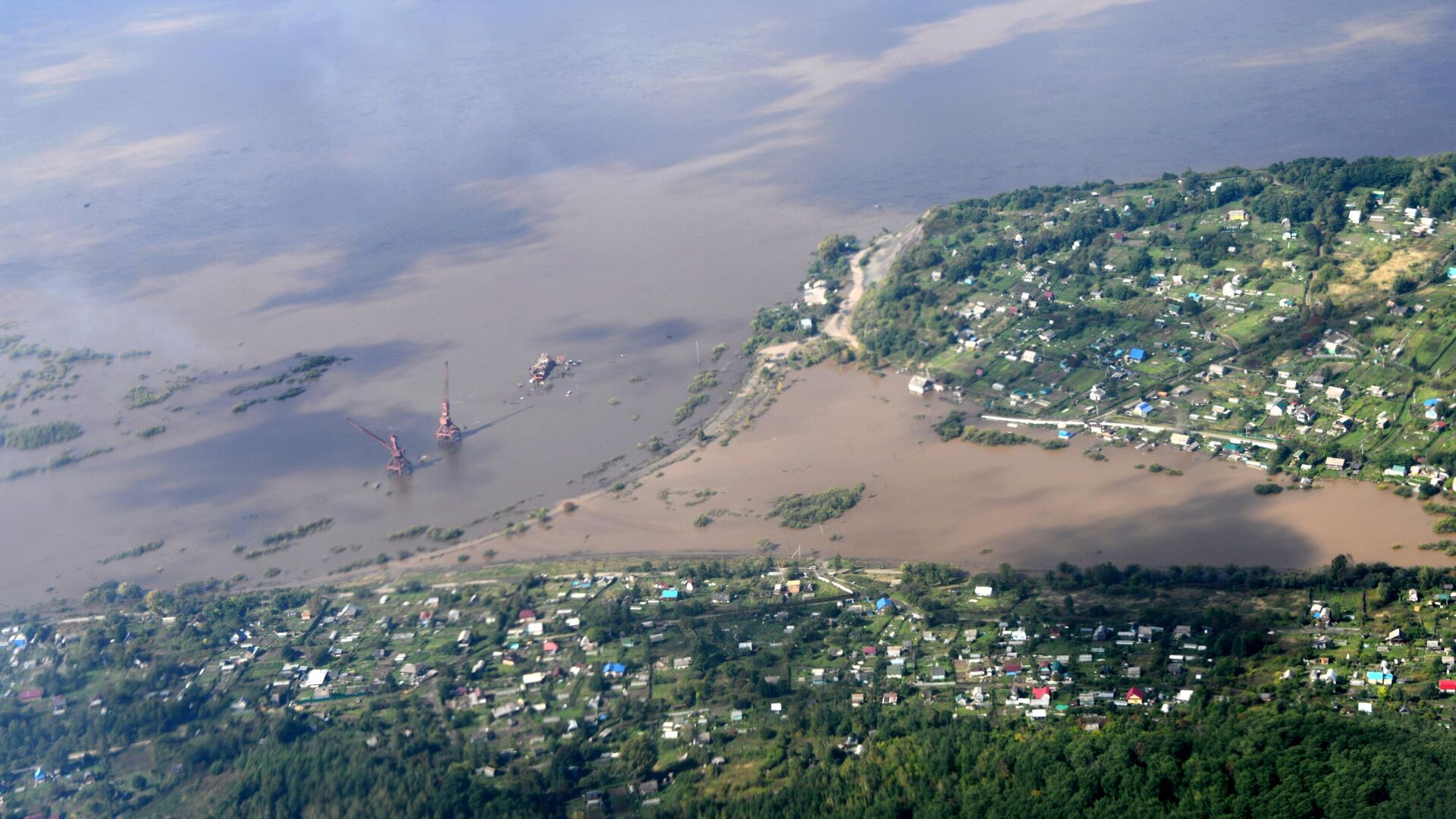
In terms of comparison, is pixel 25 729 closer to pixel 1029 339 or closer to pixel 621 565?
pixel 621 565

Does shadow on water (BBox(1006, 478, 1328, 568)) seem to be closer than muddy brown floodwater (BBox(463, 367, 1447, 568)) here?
Yes

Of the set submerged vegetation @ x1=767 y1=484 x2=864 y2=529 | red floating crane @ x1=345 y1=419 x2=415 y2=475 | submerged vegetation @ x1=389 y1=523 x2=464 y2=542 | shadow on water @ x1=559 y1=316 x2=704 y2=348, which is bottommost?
submerged vegetation @ x1=767 y1=484 x2=864 y2=529

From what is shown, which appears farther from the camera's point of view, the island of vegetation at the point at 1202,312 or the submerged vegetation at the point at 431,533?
the submerged vegetation at the point at 431,533

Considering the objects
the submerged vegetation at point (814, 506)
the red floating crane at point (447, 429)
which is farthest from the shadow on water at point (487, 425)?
the submerged vegetation at point (814, 506)

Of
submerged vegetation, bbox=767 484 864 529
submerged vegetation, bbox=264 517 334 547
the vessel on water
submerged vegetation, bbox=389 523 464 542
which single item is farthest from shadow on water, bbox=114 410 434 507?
submerged vegetation, bbox=767 484 864 529

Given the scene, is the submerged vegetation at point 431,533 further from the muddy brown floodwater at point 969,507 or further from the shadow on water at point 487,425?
the shadow on water at point 487,425

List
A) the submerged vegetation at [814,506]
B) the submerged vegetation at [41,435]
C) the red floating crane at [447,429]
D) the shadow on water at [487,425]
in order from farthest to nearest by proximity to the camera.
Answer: the submerged vegetation at [41,435] < the shadow on water at [487,425] < the red floating crane at [447,429] < the submerged vegetation at [814,506]

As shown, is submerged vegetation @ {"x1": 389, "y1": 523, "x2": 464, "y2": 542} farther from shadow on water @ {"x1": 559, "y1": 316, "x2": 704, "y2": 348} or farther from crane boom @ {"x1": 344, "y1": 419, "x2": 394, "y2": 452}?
shadow on water @ {"x1": 559, "y1": 316, "x2": 704, "y2": 348}

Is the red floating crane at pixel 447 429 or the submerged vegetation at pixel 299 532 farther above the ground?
the red floating crane at pixel 447 429
